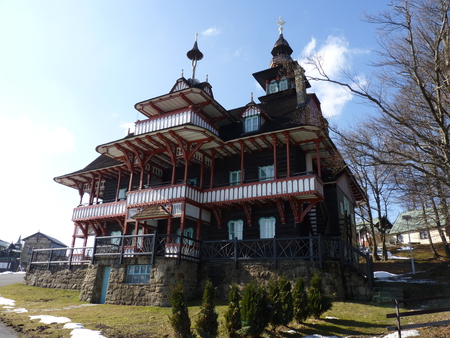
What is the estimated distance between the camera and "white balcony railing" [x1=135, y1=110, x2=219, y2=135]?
21.2 metres

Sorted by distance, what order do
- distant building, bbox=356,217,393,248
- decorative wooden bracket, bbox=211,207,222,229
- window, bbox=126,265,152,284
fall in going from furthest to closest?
1. distant building, bbox=356,217,393,248
2. decorative wooden bracket, bbox=211,207,222,229
3. window, bbox=126,265,152,284

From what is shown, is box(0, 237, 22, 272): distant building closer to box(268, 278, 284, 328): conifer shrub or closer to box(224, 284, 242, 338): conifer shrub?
box(224, 284, 242, 338): conifer shrub

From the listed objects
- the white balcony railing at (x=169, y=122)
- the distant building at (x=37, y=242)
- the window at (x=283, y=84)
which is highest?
the window at (x=283, y=84)

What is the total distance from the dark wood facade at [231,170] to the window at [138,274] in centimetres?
323

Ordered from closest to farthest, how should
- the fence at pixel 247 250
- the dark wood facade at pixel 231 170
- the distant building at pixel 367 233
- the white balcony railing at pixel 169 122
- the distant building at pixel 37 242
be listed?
the fence at pixel 247 250 < the dark wood facade at pixel 231 170 < the white balcony railing at pixel 169 122 < the distant building at pixel 367 233 < the distant building at pixel 37 242

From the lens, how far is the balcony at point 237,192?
1888 cm

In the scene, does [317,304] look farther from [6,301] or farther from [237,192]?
[6,301]

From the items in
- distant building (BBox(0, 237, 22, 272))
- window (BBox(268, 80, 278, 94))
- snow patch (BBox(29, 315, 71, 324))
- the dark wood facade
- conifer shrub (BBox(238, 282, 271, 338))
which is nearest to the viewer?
conifer shrub (BBox(238, 282, 271, 338))

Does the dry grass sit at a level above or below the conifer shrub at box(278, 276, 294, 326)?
below

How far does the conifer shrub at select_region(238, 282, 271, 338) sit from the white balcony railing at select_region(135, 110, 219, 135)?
12596 mm

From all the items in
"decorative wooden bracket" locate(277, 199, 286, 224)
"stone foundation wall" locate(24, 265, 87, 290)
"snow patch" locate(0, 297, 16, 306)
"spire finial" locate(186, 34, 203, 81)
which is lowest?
"snow patch" locate(0, 297, 16, 306)

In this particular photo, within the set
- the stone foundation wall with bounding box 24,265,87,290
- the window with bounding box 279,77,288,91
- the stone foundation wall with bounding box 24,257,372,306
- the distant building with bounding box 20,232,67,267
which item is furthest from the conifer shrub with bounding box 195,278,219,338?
the distant building with bounding box 20,232,67,267

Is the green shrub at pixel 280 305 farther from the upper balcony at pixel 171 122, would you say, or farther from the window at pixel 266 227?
the upper balcony at pixel 171 122

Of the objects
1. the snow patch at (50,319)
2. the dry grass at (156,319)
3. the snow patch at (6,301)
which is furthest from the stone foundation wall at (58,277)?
the snow patch at (50,319)
